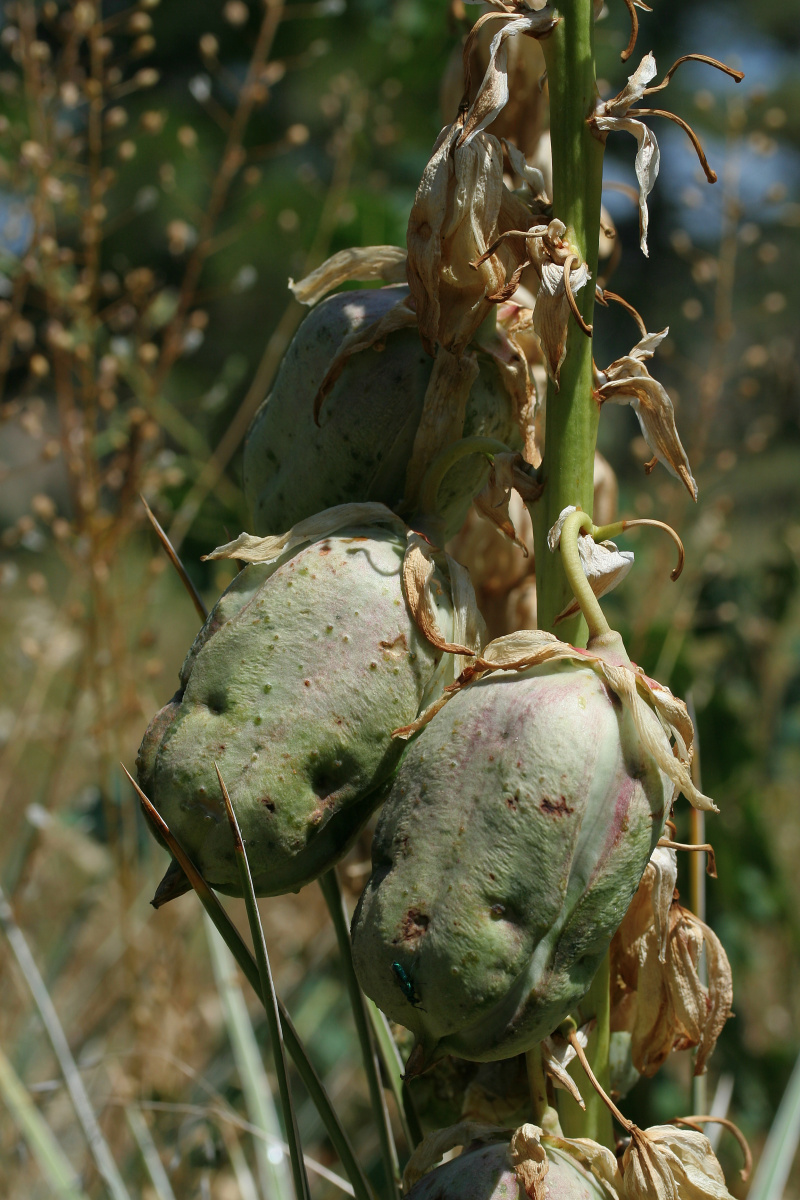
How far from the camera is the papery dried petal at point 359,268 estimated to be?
0.80 metres

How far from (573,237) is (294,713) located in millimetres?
350

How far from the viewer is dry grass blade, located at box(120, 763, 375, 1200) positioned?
602 millimetres

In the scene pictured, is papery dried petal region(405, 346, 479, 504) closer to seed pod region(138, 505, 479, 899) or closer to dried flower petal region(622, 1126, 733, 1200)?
seed pod region(138, 505, 479, 899)

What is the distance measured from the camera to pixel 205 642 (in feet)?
2.11

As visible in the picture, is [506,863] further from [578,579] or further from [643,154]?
[643,154]

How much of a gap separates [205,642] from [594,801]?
9.9 inches

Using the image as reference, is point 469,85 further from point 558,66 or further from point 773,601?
point 773,601

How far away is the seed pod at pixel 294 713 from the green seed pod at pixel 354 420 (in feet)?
0.29

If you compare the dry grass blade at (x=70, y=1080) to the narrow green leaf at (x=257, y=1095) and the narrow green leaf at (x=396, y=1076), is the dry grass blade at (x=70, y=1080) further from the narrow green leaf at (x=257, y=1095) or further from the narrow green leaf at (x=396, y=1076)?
the narrow green leaf at (x=396, y=1076)

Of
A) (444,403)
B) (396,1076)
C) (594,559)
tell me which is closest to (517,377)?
(444,403)

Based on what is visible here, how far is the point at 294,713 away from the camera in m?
0.59

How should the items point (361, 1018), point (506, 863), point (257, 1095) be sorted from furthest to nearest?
1. point (257, 1095)
2. point (361, 1018)
3. point (506, 863)

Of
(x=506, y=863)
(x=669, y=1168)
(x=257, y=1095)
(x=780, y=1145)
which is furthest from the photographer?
(x=257, y=1095)

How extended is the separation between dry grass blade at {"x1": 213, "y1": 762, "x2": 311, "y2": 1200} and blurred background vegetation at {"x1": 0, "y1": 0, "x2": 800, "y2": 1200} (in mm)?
304
